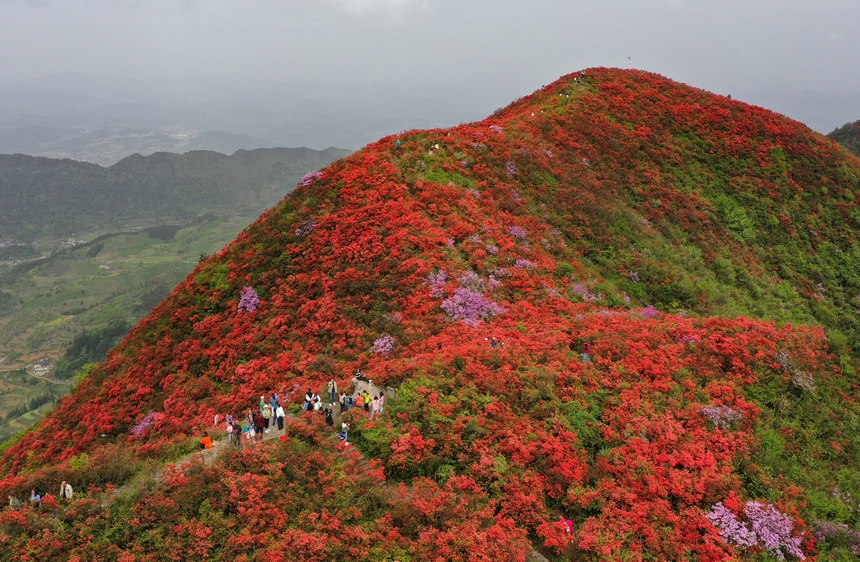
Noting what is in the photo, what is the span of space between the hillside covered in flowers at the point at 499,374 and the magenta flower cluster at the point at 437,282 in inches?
7.3

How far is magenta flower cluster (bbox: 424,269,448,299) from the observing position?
88.0 ft

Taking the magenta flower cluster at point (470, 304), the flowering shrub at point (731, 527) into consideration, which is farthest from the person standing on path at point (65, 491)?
the flowering shrub at point (731, 527)

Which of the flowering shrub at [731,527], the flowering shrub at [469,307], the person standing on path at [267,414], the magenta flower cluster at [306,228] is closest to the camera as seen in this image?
the flowering shrub at [731,527]

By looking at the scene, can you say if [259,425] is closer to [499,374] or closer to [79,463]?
[79,463]

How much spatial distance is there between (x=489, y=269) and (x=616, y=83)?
142ft

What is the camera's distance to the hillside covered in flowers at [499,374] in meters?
14.1

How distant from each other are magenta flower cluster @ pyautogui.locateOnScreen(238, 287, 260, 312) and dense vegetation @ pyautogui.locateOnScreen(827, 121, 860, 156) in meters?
104

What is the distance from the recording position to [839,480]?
54.1 feet

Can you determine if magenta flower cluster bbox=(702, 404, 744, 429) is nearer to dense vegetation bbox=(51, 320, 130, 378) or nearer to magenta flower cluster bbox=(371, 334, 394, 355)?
magenta flower cluster bbox=(371, 334, 394, 355)

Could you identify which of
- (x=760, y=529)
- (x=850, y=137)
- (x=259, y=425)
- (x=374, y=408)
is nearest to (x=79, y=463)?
(x=259, y=425)

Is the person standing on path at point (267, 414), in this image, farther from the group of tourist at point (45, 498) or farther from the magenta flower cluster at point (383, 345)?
the group of tourist at point (45, 498)

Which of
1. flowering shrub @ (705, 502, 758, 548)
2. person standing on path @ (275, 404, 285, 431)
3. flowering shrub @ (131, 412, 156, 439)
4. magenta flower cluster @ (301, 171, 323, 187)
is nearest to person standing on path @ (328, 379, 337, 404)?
person standing on path @ (275, 404, 285, 431)

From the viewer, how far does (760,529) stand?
14148mm

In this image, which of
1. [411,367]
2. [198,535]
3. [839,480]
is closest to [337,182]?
[411,367]
